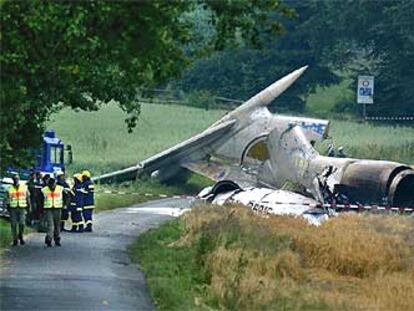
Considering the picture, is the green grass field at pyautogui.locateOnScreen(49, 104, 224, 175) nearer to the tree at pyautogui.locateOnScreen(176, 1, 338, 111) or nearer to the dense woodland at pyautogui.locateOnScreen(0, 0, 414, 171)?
the tree at pyautogui.locateOnScreen(176, 1, 338, 111)

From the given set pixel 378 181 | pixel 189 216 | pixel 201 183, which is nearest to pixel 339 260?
pixel 189 216

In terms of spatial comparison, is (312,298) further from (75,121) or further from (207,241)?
(75,121)

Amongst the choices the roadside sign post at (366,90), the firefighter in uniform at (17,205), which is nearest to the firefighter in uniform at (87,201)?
the firefighter in uniform at (17,205)

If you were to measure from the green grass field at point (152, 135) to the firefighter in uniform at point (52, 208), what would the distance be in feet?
81.0

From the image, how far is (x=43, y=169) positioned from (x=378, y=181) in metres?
9.12

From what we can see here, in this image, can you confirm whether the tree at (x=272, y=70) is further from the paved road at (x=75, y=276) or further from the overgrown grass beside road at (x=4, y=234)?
the paved road at (x=75, y=276)

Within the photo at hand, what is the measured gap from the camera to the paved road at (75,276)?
2064 centimetres

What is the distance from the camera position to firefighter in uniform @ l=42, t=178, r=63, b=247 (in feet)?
99.7

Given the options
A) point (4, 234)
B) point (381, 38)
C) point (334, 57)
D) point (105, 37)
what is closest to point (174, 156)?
point (381, 38)

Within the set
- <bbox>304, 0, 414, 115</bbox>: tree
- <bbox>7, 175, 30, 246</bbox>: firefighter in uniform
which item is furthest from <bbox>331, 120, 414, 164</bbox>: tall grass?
<bbox>7, 175, 30, 246</bbox>: firefighter in uniform

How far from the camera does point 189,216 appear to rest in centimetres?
Result: 3484

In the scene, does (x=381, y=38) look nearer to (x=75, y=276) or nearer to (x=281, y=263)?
(x=281, y=263)

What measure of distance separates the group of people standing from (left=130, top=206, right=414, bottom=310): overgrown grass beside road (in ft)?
6.02

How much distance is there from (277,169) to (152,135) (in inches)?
857
